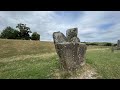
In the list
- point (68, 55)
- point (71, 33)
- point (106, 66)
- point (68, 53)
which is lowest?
point (106, 66)

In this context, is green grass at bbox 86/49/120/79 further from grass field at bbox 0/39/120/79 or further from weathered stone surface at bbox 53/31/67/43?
weathered stone surface at bbox 53/31/67/43

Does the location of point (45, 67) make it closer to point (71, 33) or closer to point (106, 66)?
point (71, 33)

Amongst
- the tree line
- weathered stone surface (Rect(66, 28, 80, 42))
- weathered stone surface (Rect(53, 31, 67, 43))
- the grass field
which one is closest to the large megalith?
weathered stone surface (Rect(53, 31, 67, 43))

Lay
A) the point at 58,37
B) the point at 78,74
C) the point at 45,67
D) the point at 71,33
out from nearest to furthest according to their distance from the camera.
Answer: the point at 78,74 < the point at 58,37 < the point at 71,33 < the point at 45,67

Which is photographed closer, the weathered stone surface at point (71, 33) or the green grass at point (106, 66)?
the green grass at point (106, 66)

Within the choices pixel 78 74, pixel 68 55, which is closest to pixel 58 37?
pixel 68 55

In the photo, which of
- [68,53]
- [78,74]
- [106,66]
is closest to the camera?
[78,74]

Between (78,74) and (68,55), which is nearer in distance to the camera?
(78,74)

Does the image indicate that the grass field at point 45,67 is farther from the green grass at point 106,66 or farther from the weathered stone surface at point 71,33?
the weathered stone surface at point 71,33

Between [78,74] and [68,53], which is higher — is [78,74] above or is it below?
below

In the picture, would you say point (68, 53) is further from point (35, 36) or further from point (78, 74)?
point (35, 36)

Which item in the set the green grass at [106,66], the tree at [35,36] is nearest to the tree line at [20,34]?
the tree at [35,36]

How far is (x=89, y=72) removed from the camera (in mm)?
10609
